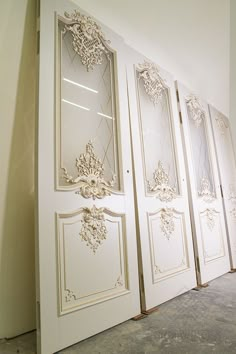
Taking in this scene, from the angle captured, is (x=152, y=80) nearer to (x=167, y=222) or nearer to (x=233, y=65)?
(x=167, y=222)

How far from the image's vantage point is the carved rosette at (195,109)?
254 centimetres

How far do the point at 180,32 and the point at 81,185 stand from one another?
2053 mm

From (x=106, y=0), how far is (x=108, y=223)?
180cm

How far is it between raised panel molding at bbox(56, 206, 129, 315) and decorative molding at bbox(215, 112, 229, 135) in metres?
2.16

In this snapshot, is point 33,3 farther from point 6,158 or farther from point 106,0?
point 6,158

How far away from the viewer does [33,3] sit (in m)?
1.53

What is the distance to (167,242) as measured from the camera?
1.84 meters

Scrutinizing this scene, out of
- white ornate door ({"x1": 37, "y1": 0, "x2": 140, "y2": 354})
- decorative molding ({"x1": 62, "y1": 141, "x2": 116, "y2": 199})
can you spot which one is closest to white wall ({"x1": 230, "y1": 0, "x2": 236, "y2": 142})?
white ornate door ({"x1": 37, "y1": 0, "x2": 140, "y2": 354})

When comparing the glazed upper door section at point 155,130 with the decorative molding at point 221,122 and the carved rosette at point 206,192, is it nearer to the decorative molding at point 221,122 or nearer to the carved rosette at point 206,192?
the carved rosette at point 206,192

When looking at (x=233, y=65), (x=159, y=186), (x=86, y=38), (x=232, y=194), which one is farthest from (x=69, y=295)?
(x=233, y=65)

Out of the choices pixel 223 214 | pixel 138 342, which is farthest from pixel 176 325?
pixel 223 214

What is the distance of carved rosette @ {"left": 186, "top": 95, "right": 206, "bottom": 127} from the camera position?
8.32 feet

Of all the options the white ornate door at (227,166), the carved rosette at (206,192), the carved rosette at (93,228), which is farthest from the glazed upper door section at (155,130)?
the white ornate door at (227,166)

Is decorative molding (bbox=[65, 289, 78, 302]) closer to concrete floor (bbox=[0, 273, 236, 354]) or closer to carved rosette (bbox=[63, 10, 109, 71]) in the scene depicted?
concrete floor (bbox=[0, 273, 236, 354])
